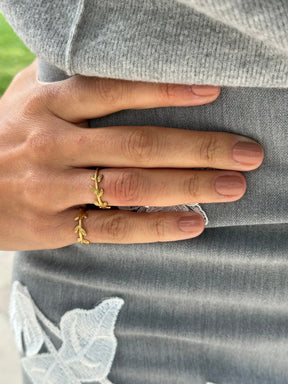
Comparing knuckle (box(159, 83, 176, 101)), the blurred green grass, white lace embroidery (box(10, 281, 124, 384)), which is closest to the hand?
knuckle (box(159, 83, 176, 101))

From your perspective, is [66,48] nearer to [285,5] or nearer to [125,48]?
[125,48]

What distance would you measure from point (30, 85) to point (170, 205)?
12.4 inches

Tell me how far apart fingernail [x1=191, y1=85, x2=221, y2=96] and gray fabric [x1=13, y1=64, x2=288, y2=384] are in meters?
0.02

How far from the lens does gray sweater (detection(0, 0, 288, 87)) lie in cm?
36

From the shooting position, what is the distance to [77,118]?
56 cm

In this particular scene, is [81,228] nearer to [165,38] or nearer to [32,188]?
[32,188]

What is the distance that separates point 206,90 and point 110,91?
0.37ft

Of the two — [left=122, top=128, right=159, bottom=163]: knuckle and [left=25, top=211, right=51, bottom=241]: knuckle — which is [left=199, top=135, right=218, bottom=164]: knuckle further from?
[left=25, top=211, right=51, bottom=241]: knuckle

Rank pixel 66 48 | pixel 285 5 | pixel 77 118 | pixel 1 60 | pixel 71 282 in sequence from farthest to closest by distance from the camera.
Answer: pixel 1 60
pixel 71 282
pixel 77 118
pixel 66 48
pixel 285 5

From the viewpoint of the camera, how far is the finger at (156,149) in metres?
0.47

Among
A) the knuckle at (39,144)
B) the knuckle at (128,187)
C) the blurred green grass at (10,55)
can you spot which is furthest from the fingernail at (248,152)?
the blurred green grass at (10,55)

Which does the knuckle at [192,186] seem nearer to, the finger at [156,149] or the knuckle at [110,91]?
the finger at [156,149]

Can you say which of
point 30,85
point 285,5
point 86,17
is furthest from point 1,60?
point 285,5

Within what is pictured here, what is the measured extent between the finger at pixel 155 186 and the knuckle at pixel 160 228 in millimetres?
24
